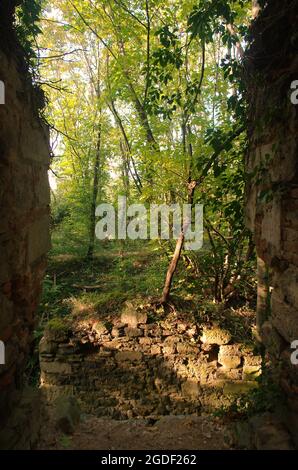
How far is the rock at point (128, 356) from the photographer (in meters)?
5.52

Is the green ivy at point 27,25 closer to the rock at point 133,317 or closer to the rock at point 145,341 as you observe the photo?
the rock at point 133,317

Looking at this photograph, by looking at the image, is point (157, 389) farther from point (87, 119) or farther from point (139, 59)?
point (87, 119)

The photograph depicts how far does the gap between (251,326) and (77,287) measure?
3.99 m

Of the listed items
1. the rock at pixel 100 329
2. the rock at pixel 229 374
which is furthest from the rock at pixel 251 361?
the rock at pixel 100 329

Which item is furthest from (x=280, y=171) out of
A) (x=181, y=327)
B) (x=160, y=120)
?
(x=160, y=120)

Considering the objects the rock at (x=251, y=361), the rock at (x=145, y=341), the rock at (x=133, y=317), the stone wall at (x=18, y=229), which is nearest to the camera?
the stone wall at (x=18, y=229)

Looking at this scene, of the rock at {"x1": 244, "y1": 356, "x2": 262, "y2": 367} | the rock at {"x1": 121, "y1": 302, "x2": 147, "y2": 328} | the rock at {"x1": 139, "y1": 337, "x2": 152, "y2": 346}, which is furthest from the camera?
the rock at {"x1": 121, "y1": 302, "x2": 147, "y2": 328}

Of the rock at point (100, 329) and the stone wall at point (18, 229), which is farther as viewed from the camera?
the rock at point (100, 329)

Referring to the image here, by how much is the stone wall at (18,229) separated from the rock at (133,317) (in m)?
2.86

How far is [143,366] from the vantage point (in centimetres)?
550

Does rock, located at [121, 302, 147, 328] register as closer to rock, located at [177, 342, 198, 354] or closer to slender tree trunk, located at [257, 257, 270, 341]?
Result: rock, located at [177, 342, 198, 354]

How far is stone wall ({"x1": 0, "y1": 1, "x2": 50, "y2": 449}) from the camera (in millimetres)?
2193

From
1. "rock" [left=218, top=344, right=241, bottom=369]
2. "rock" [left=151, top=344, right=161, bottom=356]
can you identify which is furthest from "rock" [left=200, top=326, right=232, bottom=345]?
"rock" [left=151, top=344, right=161, bottom=356]

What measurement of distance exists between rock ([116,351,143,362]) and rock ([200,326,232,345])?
1101 mm
